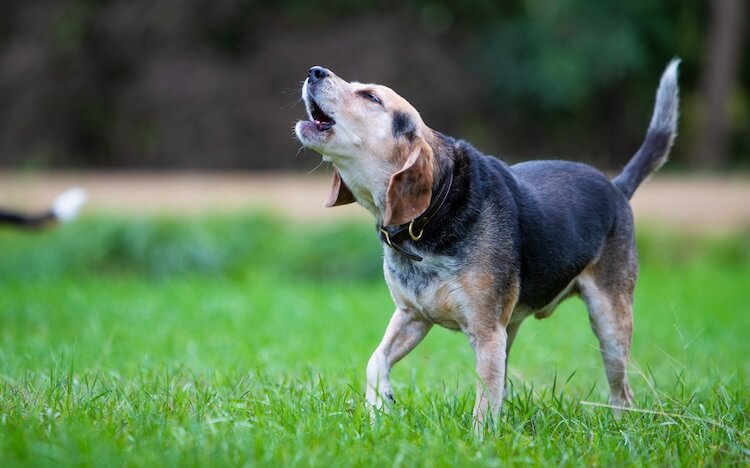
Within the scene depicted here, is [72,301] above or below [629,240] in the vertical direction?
below

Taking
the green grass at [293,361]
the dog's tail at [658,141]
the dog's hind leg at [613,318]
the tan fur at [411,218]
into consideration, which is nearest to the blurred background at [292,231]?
the green grass at [293,361]

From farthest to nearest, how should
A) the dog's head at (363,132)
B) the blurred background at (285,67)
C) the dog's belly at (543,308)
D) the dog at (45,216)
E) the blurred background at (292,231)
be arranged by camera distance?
the blurred background at (285,67), the dog at (45,216), the dog's belly at (543,308), the dog's head at (363,132), the blurred background at (292,231)

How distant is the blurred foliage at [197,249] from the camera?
1452 cm

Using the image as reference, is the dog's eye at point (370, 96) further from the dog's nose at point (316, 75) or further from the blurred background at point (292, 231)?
the blurred background at point (292, 231)

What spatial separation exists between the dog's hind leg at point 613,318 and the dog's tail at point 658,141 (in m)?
0.86

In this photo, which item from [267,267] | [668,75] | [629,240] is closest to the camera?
[629,240]

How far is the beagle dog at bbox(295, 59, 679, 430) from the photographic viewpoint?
16.2 ft

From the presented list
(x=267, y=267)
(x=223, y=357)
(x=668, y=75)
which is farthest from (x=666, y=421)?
(x=267, y=267)

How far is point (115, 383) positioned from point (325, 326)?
4.82 metres

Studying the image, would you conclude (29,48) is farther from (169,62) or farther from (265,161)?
(265,161)

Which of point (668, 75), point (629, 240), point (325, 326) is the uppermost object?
point (668, 75)

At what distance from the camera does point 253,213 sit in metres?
15.6

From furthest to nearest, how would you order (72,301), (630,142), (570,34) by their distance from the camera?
(630,142), (570,34), (72,301)

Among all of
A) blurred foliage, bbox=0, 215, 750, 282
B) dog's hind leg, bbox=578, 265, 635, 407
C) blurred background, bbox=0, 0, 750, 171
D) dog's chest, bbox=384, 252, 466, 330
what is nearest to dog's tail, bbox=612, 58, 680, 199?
dog's hind leg, bbox=578, 265, 635, 407
